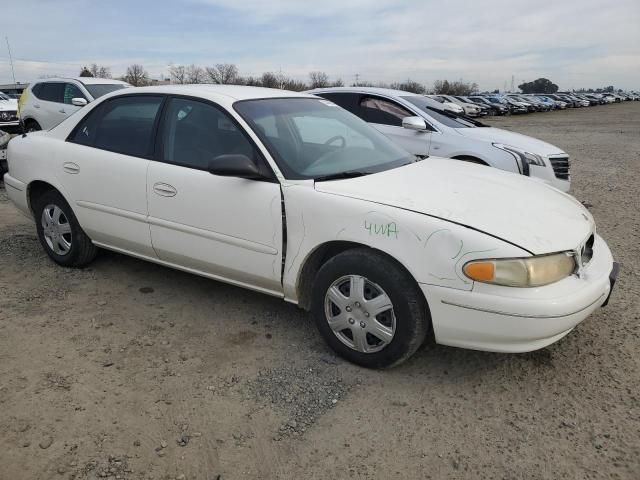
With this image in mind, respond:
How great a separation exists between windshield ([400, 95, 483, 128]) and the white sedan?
3116 mm

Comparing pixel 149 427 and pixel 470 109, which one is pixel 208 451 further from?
pixel 470 109

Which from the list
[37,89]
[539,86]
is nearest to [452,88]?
[539,86]

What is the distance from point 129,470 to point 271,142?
1.99 m

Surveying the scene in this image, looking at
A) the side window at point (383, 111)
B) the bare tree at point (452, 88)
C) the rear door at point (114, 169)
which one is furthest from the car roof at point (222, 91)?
the bare tree at point (452, 88)

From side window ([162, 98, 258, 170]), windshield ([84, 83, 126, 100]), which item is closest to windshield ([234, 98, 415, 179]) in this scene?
side window ([162, 98, 258, 170])

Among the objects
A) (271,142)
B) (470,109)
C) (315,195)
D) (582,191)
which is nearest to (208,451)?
(315,195)

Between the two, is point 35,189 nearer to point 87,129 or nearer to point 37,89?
point 87,129

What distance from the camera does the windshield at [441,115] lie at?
6.83 m

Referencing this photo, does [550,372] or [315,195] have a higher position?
[315,195]

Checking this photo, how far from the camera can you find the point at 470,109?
31547mm

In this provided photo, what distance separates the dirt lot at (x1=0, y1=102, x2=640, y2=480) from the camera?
7.55 feet

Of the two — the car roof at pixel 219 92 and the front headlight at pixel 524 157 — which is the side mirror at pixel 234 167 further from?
the front headlight at pixel 524 157

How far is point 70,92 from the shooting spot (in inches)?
410

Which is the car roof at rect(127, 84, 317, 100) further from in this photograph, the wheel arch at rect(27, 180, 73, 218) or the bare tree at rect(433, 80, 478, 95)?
the bare tree at rect(433, 80, 478, 95)
